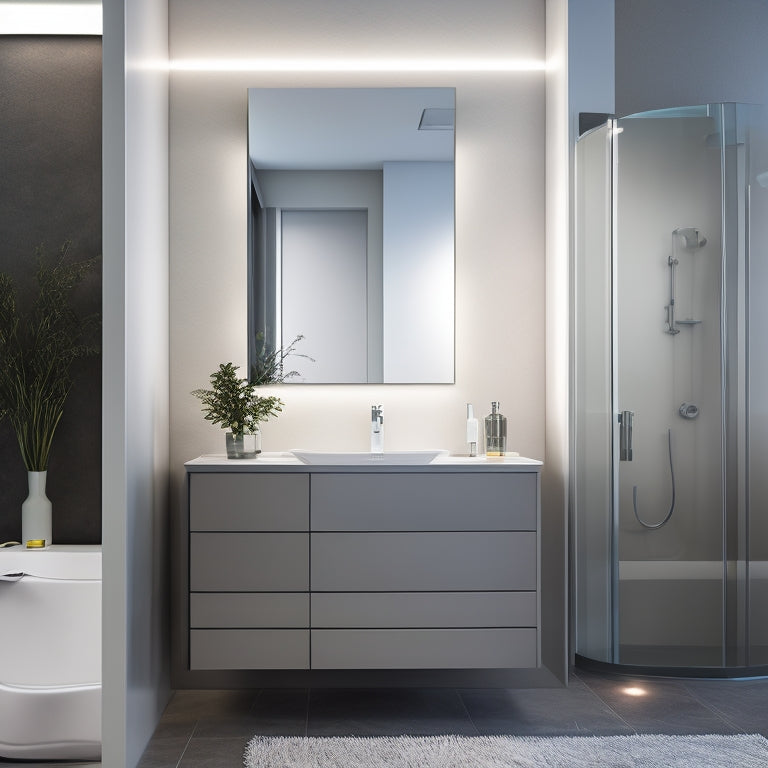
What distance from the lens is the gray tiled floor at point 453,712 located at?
222 cm

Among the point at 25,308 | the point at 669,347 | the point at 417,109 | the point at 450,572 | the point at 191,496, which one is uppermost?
the point at 417,109

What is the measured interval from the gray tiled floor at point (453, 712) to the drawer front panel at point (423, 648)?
0.22m

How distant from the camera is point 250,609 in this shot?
2.24m

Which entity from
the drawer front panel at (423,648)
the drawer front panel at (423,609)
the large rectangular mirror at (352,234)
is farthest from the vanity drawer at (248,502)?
the large rectangular mirror at (352,234)

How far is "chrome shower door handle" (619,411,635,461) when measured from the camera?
2.56m

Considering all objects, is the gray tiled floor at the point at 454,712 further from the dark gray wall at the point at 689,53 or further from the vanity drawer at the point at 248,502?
the dark gray wall at the point at 689,53

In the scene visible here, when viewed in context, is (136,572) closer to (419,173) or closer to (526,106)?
(419,173)

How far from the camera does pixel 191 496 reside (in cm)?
226

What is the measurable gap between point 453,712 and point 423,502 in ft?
2.53

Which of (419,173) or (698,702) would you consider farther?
(419,173)

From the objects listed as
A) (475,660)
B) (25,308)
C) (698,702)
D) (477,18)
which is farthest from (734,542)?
(25,308)

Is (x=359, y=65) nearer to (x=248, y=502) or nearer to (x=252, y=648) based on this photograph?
(x=248, y=502)

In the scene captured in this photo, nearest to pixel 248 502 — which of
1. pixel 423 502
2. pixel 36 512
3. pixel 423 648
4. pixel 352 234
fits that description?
pixel 423 502

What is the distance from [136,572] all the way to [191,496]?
11.3 inches
